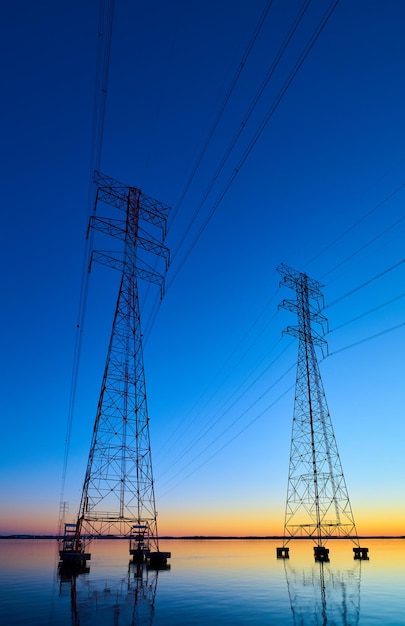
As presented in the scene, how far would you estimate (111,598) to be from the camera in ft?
94.2

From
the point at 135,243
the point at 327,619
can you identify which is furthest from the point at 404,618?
the point at 135,243

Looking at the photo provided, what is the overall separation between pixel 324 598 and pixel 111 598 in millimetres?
14079

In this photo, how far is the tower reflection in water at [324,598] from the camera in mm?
21969

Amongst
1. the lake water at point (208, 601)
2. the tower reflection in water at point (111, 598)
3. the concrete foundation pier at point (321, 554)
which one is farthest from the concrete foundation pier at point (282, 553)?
the tower reflection in water at point (111, 598)

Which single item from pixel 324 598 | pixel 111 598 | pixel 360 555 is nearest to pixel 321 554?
pixel 360 555

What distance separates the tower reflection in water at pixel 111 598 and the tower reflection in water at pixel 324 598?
850 cm

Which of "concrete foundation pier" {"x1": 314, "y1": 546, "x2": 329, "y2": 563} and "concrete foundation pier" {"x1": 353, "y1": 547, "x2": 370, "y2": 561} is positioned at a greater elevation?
"concrete foundation pier" {"x1": 314, "y1": 546, "x2": 329, "y2": 563}

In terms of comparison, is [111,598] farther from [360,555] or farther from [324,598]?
[360,555]

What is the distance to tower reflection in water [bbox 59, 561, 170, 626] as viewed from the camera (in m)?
22.2

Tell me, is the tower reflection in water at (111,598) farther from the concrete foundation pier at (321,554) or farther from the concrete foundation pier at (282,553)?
the concrete foundation pier at (282,553)

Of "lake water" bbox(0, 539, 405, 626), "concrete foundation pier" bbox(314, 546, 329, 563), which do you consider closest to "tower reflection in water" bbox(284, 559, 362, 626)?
"lake water" bbox(0, 539, 405, 626)

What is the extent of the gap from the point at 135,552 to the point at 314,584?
26.7m

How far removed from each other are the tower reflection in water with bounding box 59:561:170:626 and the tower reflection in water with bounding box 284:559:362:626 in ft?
27.9

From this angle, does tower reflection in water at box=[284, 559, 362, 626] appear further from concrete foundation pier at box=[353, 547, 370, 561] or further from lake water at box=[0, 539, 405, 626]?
concrete foundation pier at box=[353, 547, 370, 561]
